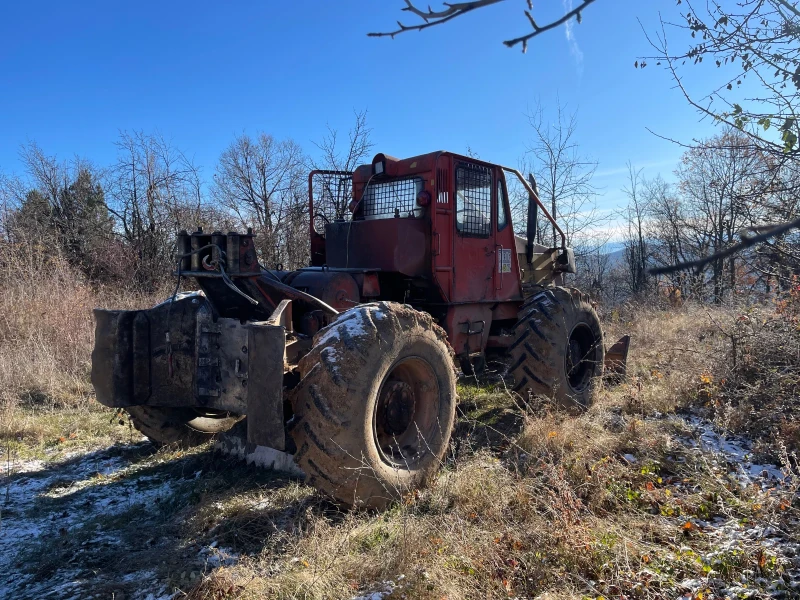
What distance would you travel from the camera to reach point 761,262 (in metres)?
5.89

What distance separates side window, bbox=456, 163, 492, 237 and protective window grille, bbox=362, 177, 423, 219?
0.45m

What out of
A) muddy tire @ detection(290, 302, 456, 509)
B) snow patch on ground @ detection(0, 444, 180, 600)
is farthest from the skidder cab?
snow patch on ground @ detection(0, 444, 180, 600)

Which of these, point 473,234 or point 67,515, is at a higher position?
point 473,234

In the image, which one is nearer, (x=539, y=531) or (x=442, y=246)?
(x=539, y=531)

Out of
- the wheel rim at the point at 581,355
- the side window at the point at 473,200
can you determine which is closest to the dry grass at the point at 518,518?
the wheel rim at the point at 581,355

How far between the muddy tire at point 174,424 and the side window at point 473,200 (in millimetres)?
3088

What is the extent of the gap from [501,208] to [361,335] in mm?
3246

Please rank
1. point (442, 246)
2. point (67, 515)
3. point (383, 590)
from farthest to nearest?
point (442, 246) → point (67, 515) → point (383, 590)

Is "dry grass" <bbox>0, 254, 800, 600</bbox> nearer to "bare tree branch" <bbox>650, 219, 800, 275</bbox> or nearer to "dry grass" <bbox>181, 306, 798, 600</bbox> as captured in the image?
"dry grass" <bbox>181, 306, 798, 600</bbox>

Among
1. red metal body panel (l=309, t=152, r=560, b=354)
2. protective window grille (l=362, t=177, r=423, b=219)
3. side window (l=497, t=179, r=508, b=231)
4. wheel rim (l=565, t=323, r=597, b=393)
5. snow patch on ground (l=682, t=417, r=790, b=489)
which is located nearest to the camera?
snow patch on ground (l=682, t=417, r=790, b=489)

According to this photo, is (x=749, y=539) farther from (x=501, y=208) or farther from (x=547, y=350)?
(x=501, y=208)

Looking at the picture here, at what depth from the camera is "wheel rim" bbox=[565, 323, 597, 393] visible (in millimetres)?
6438

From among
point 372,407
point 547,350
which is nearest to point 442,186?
point 547,350

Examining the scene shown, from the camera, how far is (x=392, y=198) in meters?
5.77
